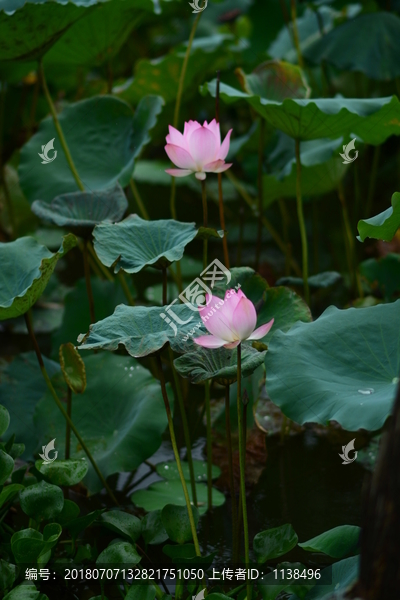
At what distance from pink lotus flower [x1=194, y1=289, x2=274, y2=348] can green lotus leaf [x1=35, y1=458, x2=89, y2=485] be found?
14.5 inches

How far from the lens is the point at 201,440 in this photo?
1.52m

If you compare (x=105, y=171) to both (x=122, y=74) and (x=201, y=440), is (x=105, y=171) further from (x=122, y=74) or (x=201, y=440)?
(x=122, y=74)

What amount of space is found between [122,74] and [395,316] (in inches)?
153

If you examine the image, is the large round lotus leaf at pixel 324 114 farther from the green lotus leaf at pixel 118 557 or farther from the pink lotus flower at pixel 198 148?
the green lotus leaf at pixel 118 557

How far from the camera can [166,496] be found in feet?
4.13

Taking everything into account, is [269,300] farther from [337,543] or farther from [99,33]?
[99,33]

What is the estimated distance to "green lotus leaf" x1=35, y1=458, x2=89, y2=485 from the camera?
3.34 feet

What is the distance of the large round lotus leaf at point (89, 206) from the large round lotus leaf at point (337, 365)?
497mm

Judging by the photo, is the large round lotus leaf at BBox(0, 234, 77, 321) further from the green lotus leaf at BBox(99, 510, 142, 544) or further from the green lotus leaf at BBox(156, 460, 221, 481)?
the green lotus leaf at BBox(156, 460, 221, 481)

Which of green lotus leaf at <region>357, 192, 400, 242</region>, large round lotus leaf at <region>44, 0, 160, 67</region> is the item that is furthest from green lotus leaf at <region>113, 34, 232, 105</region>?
green lotus leaf at <region>357, 192, 400, 242</region>

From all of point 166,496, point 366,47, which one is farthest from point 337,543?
point 366,47

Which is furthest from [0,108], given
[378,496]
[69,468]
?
[378,496]

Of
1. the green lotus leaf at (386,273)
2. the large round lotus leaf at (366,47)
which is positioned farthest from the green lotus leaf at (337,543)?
the large round lotus leaf at (366,47)

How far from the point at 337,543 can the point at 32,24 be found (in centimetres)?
117
